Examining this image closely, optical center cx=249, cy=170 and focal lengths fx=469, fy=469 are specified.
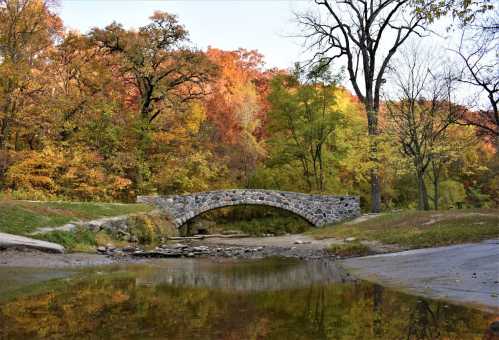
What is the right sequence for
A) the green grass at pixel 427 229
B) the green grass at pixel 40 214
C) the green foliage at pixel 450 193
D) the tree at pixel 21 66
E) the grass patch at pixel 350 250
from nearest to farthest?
the green grass at pixel 40 214 < the green grass at pixel 427 229 < the grass patch at pixel 350 250 < the tree at pixel 21 66 < the green foliage at pixel 450 193

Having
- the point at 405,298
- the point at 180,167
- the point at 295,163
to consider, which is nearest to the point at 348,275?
the point at 405,298

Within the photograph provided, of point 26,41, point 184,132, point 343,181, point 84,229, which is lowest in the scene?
point 84,229

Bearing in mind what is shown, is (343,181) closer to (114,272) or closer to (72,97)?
(72,97)

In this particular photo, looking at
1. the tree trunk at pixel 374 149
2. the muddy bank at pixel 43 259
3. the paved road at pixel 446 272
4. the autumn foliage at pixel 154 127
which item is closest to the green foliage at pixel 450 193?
the autumn foliage at pixel 154 127

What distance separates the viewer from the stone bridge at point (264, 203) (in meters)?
22.9

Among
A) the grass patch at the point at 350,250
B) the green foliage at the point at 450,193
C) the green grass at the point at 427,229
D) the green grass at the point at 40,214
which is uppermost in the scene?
the green foliage at the point at 450,193

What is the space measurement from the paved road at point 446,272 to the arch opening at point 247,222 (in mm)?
17157

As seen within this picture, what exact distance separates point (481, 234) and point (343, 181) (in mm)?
19078

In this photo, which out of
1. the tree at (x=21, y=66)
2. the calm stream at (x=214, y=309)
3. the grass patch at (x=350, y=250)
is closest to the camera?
the calm stream at (x=214, y=309)

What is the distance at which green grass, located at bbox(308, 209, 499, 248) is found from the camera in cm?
1217

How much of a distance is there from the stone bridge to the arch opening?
3.81 metres

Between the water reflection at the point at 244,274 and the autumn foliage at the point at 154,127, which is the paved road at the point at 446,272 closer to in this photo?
the water reflection at the point at 244,274

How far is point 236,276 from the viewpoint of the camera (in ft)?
30.0

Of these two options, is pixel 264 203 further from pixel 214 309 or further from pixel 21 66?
pixel 214 309
